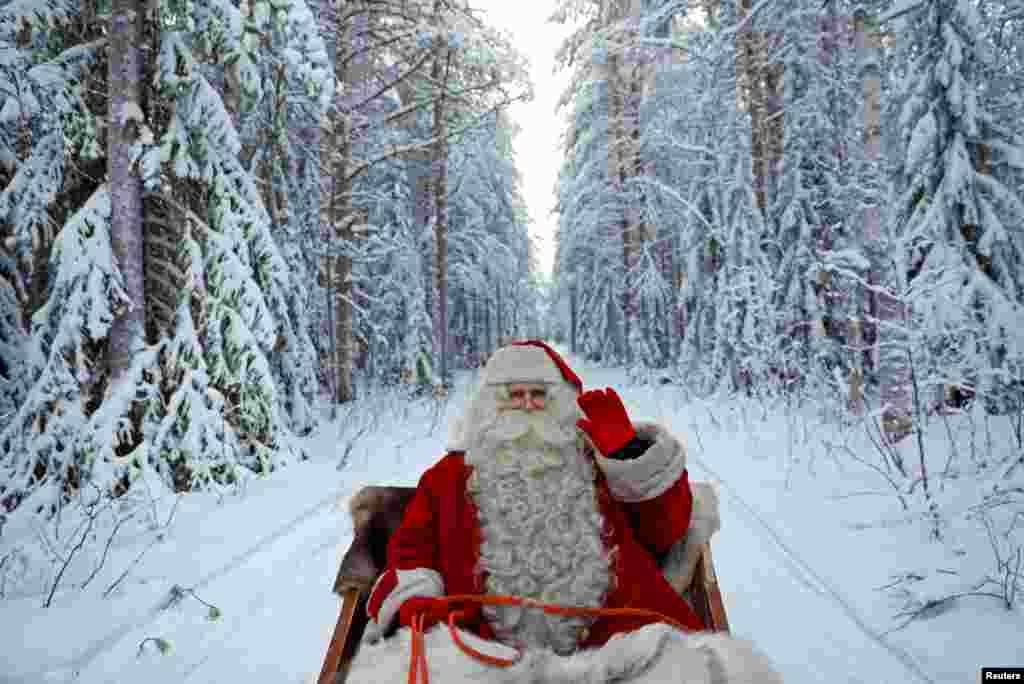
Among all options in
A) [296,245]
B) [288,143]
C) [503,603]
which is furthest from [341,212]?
[503,603]

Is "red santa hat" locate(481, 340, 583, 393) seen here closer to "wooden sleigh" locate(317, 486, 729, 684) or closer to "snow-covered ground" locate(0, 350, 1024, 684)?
"wooden sleigh" locate(317, 486, 729, 684)

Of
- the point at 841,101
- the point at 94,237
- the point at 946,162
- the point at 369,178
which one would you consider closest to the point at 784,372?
the point at 946,162

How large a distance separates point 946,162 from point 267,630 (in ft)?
26.2

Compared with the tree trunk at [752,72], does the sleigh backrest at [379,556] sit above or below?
below

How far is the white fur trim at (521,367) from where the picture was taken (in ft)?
8.02

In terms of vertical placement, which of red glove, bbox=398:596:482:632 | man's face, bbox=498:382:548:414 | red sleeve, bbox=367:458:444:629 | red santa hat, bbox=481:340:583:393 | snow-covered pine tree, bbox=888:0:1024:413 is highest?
snow-covered pine tree, bbox=888:0:1024:413

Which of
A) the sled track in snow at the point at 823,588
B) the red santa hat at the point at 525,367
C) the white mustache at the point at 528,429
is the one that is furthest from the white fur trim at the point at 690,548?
the sled track in snow at the point at 823,588

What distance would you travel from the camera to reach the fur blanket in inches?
64.4

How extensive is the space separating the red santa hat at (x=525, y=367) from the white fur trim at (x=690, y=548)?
0.77m

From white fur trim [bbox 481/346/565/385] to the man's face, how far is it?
1.5 inches

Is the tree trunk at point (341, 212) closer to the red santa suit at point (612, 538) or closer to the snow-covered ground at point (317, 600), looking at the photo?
the snow-covered ground at point (317, 600)

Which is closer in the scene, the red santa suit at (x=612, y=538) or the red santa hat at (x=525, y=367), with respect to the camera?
the red santa suit at (x=612, y=538)

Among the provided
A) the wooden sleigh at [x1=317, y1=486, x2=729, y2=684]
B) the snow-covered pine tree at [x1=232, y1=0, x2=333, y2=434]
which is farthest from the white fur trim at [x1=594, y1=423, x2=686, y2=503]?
the snow-covered pine tree at [x1=232, y1=0, x2=333, y2=434]

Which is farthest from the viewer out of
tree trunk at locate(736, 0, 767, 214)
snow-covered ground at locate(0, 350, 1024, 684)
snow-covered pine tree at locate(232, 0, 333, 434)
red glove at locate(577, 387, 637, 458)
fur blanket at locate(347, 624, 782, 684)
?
tree trunk at locate(736, 0, 767, 214)
